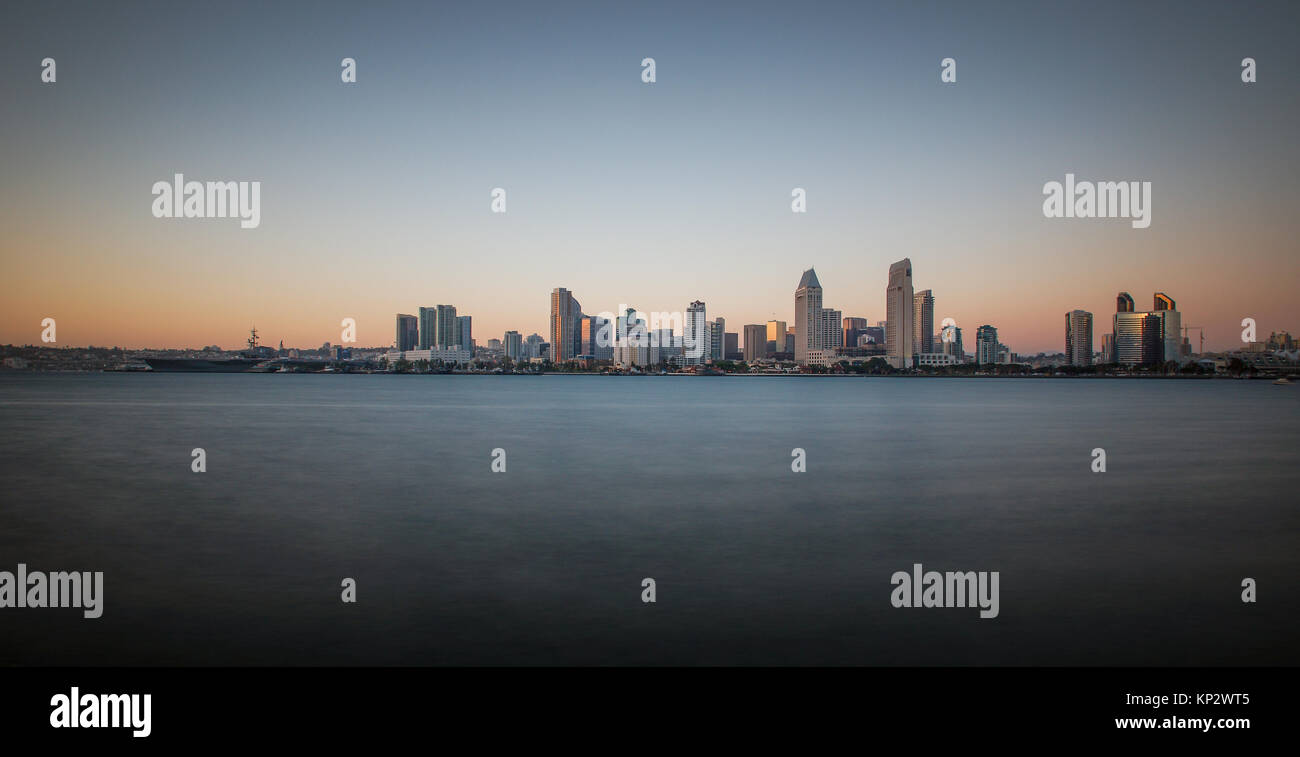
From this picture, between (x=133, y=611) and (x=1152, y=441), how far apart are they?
44537 mm

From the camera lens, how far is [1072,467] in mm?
27594

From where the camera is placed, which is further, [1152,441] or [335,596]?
[1152,441]

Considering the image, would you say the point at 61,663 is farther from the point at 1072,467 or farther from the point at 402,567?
the point at 1072,467

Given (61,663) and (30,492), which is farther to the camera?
(30,492)

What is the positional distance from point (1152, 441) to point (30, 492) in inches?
1882

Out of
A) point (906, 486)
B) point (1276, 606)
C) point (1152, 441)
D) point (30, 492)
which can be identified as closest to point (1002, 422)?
point (1152, 441)

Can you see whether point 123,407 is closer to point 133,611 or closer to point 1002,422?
point 133,611

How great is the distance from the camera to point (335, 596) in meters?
11.1
